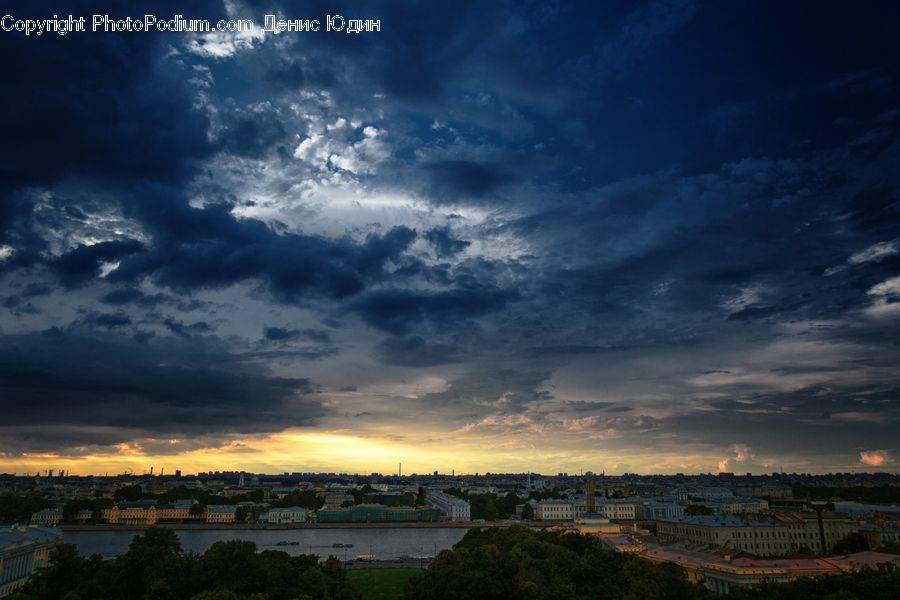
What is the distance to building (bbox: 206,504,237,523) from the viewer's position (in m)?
132

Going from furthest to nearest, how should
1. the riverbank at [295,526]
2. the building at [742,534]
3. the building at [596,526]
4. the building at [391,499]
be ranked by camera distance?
the building at [391,499] < the riverbank at [295,526] < the building at [596,526] < the building at [742,534]

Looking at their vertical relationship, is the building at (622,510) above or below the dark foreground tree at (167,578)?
below

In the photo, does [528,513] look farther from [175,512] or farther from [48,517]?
[48,517]

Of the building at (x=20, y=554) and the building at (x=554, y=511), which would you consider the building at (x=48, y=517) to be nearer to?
the building at (x=20, y=554)

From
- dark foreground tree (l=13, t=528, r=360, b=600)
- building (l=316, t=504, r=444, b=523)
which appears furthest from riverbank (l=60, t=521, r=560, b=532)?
dark foreground tree (l=13, t=528, r=360, b=600)

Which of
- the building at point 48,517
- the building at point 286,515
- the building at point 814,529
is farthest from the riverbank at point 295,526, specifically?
the building at point 814,529

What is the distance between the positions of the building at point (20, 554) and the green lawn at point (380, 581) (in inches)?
884

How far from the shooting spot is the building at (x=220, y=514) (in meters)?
132

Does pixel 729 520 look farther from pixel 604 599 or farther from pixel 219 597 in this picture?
pixel 219 597

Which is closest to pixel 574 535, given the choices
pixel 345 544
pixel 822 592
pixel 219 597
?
pixel 822 592

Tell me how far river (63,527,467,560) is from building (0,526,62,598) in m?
14.3

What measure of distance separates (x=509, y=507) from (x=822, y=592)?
120354 millimetres

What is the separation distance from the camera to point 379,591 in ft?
167

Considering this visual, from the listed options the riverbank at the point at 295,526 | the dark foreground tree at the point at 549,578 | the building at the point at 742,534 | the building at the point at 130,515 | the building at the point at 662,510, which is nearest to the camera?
the dark foreground tree at the point at 549,578
